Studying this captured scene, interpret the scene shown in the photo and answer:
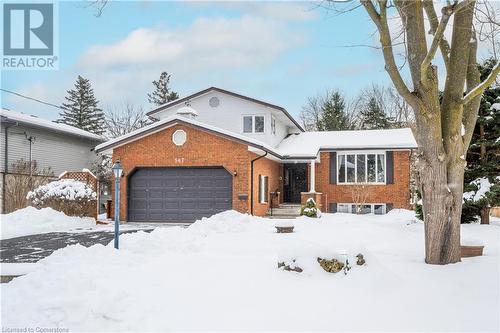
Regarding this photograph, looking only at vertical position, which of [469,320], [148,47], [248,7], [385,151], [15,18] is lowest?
[469,320]

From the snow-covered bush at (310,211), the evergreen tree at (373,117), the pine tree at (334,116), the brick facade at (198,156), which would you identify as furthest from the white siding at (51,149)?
the evergreen tree at (373,117)

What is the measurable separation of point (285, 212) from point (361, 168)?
4693 mm

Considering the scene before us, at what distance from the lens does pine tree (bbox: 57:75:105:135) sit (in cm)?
4322

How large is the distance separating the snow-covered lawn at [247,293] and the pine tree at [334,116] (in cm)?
3119

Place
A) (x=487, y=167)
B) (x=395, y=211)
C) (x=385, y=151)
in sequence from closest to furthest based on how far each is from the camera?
(x=487, y=167) < (x=395, y=211) < (x=385, y=151)

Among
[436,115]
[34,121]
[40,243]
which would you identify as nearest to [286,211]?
[40,243]

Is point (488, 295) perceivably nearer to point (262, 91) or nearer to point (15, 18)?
point (15, 18)

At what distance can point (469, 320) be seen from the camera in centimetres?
484

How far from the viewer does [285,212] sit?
65.8ft

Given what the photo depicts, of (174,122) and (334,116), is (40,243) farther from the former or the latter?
(334,116)

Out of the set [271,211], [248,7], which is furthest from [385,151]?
[248,7]

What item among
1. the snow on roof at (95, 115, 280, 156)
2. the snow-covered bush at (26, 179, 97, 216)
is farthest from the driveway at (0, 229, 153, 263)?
the snow on roof at (95, 115, 280, 156)

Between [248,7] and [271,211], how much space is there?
35.7 ft

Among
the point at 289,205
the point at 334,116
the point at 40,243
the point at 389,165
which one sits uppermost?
the point at 334,116
